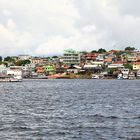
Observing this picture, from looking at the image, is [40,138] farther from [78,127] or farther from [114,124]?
[114,124]

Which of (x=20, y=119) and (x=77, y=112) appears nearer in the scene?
(x=20, y=119)

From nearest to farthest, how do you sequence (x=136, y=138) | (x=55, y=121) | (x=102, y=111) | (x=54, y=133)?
(x=136, y=138) → (x=54, y=133) → (x=55, y=121) → (x=102, y=111)

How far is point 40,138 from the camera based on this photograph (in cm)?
3466

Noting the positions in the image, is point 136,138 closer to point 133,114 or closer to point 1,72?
point 133,114

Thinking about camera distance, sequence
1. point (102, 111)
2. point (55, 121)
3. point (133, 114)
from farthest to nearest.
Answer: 1. point (102, 111)
2. point (133, 114)
3. point (55, 121)

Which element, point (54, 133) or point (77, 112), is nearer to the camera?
point (54, 133)

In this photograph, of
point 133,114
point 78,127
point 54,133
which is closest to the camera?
point 54,133

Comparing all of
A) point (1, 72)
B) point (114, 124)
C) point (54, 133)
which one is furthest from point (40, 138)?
point (1, 72)

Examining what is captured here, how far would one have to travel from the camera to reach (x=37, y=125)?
4059cm

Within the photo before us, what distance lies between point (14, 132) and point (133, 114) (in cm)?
1493

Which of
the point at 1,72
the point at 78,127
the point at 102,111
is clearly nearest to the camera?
the point at 78,127

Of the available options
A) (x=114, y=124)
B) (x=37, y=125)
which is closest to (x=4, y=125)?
(x=37, y=125)

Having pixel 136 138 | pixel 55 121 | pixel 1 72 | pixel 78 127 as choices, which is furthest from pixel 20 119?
pixel 1 72

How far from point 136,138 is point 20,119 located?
13762 mm
